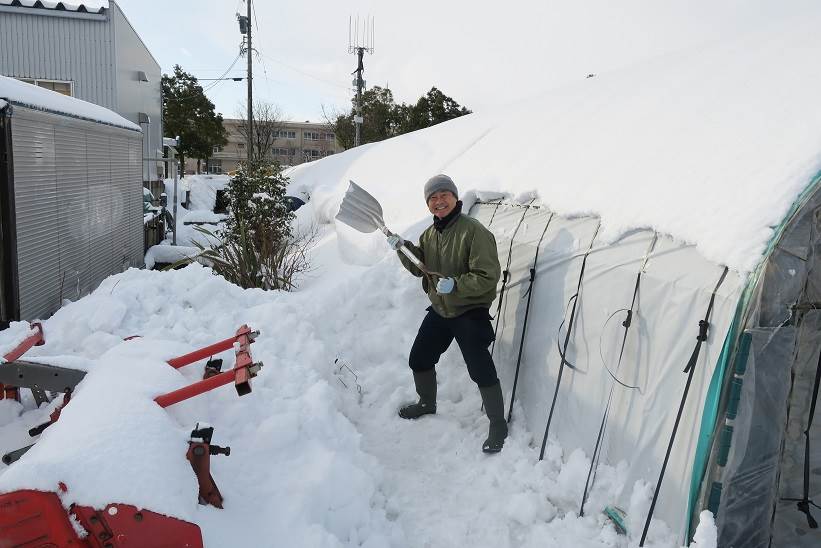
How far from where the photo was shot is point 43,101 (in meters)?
5.26

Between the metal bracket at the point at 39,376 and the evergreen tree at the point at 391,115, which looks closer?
the metal bracket at the point at 39,376

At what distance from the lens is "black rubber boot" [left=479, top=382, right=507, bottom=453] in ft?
13.4

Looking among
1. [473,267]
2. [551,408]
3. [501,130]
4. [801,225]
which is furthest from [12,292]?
[501,130]

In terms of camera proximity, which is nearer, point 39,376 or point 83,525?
point 83,525

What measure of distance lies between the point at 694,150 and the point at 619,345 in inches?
52.0

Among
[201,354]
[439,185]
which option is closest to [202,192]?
[439,185]

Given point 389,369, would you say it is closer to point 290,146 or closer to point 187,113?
→ point 187,113

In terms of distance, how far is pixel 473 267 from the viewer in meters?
4.04

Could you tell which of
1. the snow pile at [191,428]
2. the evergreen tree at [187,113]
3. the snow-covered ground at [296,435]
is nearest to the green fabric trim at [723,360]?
the snow-covered ground at [296,435]

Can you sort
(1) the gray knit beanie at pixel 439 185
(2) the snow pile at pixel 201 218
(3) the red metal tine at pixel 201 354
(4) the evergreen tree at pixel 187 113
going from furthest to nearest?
(4) the evergreen tree at pixel 187 113, (2) the snow pile at pixel 201 218, (1) the gray knit beanie at pixel 439 185, (3) the red metal tine at pixel 201 354

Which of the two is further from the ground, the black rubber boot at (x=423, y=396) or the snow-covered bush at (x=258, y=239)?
the snow-covered bush at (x=258, y=239)

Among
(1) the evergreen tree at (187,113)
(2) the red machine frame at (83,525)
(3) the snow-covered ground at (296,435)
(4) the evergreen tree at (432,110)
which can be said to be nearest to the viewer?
(2) the red machine frame at (83,525)

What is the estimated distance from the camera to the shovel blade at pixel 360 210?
5.50 meters

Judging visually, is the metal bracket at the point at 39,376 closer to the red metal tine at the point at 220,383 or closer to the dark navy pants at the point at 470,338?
the red metal tine at the point at 220,383
